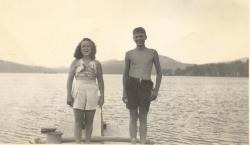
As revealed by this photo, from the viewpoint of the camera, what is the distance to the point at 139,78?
3660 millimetres

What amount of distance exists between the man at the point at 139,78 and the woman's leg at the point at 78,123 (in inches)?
13.0

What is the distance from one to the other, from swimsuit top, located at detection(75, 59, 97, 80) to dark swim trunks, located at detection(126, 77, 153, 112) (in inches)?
10.6

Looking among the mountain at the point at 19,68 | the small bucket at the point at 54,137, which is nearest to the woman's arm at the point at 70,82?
the small bucket at the point at 54,137

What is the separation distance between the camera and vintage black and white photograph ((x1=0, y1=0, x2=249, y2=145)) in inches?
145

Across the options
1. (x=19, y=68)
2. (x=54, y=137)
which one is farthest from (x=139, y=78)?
(x=19, y=68)

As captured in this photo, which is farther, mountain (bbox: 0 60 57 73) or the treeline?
mountain (bbox: 0 60 57 73)

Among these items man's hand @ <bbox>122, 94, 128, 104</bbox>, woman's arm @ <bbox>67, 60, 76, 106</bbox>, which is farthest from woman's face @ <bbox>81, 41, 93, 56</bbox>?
man's hand @ <bbox>122, 94, 128, 104</bbox>

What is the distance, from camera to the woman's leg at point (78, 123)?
365 centimetres

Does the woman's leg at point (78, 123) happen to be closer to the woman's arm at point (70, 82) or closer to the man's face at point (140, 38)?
the woman's arm at point (70, 82)

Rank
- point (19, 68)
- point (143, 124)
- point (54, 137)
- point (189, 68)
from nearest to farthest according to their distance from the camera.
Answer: point (143, 124) → point (54, 137) → point (189, 68) → point (19, 68)

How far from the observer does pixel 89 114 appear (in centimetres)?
364

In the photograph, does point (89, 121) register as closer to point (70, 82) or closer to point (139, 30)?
point (70, 82)

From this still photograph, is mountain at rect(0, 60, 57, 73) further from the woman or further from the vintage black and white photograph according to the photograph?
the woman

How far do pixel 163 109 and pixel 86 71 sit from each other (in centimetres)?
78
